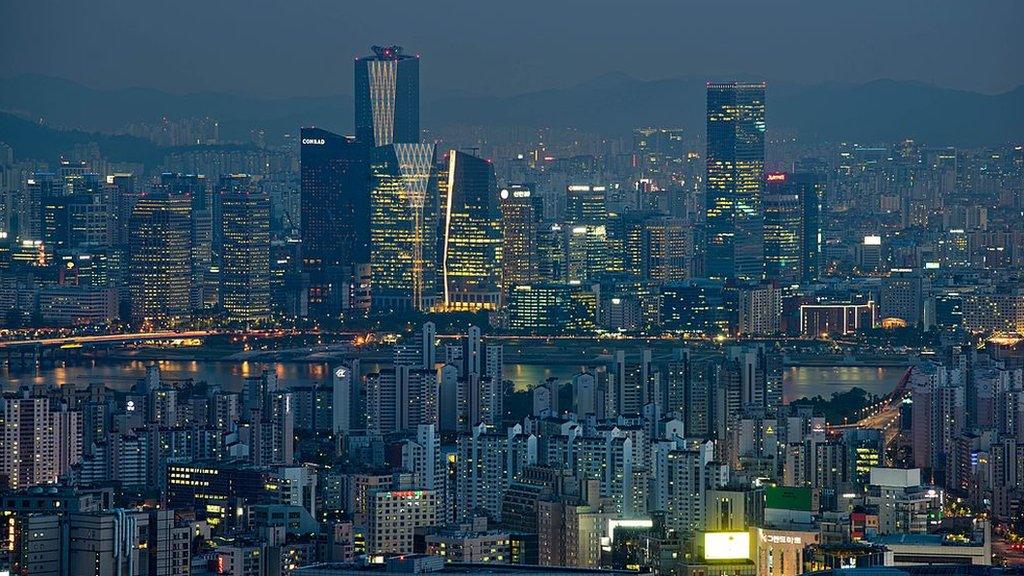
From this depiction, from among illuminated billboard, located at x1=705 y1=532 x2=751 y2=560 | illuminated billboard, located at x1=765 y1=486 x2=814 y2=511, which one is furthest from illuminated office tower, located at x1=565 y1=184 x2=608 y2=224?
illuminated billboard, located at x1=705 y1=532 x2=751 y2=560

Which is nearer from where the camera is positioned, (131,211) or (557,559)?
(557,559)

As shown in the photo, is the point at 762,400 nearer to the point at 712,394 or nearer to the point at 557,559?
the point at 712,394

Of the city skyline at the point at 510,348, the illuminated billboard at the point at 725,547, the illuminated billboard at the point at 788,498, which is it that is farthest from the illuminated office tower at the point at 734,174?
the illuminated billboard at the point at 725,547

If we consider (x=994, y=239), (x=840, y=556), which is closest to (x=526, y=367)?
(x=994, y=239)

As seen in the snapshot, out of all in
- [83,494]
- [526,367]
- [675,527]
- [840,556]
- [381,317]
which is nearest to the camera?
[840,556]

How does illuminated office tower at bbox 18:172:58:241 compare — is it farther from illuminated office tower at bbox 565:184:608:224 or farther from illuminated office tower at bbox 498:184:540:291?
illuminated office tower at bbox 565:184:608:224

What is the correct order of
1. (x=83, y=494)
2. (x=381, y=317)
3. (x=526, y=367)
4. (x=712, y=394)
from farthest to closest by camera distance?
(x=381, y=317) → (x=526, y=367) → (x=712, y=394) → (x=83, y=494)
